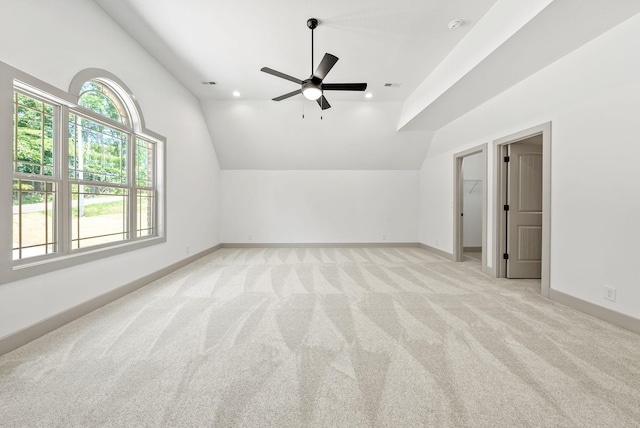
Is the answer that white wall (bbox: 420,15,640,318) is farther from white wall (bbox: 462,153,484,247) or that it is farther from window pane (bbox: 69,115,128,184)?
window pane (bbox: 69,115,128,184)

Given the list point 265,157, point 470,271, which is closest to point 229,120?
point 265,157

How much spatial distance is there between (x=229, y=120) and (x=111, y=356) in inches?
195

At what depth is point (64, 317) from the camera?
2.48 meters

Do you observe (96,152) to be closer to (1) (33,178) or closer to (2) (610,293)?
(1) (33,178)

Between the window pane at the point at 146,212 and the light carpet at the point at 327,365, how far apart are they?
1.07m

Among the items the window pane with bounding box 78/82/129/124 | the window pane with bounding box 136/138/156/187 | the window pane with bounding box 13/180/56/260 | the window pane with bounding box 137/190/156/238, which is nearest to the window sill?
the window pane with bounding box 13/180/56/260

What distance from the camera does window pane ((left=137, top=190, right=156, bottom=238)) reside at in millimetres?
3863

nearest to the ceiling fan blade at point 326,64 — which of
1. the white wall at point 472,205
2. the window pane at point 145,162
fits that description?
the window pane at point 145,162

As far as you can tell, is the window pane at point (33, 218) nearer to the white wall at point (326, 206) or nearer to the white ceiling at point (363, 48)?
the white ceiling at point (363, 48)

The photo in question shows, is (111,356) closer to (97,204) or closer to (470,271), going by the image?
(97,204)

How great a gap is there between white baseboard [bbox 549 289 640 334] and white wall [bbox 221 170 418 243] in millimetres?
4170

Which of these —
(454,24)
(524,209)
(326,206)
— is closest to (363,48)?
(454,24)

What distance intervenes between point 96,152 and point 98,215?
0.76 m

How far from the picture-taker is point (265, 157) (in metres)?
6.68
